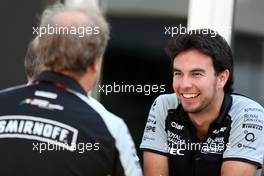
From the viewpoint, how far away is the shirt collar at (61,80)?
5.52 ft

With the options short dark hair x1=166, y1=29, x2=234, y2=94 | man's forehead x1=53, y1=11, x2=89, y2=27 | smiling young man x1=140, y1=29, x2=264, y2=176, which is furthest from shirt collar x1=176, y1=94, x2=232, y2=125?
man's forehead x1=53, y1=11, x2=89, y2=27

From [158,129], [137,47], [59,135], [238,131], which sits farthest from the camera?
[137,47]

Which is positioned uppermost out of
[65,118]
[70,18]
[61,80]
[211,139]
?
[70,18]

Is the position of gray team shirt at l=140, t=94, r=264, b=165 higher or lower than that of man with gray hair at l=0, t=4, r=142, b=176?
lower

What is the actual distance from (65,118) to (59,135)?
0.17 feet

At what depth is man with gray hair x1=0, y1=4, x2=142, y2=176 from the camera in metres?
1.64

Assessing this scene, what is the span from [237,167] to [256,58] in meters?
1.18

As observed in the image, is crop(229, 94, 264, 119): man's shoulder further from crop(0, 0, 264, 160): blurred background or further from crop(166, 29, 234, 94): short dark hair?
crop(0, 0, 264, 160): blurred background

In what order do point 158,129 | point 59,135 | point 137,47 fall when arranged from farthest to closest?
point 137,47 → point 158,129 → point 59,135

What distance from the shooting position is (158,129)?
2607 mm

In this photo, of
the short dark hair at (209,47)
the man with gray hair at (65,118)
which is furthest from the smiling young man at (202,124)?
the man with gray hair at (65,118)

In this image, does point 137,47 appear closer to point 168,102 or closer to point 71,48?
point 168,102

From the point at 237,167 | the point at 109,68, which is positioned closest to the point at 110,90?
the point at 109,68

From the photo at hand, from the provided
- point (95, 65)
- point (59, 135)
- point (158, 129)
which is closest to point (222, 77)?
point (158, 129)
